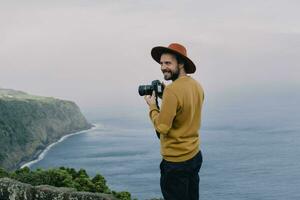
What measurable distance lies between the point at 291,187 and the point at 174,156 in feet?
318

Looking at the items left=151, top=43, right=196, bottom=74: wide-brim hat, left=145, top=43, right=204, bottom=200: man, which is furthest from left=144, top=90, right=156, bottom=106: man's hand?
left=151, top=43, right=196, bottom=74: wide-brim hat

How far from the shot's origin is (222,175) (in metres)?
106

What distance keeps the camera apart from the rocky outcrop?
2.44 meters

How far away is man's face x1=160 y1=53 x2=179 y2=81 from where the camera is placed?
502 centimetres

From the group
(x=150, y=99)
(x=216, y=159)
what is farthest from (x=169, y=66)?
(x=216, y=159)

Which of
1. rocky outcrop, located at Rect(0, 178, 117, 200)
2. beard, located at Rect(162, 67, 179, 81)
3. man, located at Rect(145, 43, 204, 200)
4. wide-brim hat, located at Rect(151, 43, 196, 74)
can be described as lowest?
rocky outcrop, located at Rect(0, 178, 117, 200)

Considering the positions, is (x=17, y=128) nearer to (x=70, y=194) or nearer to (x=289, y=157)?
(x=289, y=157)

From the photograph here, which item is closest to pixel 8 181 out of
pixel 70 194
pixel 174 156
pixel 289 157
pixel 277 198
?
pixel 70 194

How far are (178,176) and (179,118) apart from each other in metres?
0.67

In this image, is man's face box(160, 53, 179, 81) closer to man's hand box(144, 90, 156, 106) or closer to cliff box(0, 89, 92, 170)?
man's hand box(144, 90, 156, 106)

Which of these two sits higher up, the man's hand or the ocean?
the man's hand

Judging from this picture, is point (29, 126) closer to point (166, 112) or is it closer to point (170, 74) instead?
point (170, 74)

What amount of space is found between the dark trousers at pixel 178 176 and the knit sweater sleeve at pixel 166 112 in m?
0.51

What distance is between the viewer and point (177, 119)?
4.93 metres
